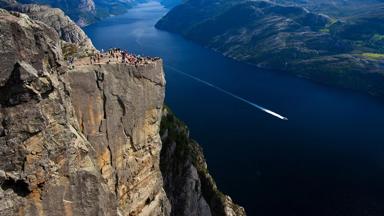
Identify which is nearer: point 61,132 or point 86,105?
point 61,132

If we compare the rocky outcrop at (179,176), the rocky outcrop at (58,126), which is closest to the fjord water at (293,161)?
the rocky outcrop at (179,176)

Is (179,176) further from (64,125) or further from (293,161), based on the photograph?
(293,161)

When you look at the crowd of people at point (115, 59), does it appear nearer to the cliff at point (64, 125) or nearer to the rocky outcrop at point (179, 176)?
the cliff at point (64, 125)

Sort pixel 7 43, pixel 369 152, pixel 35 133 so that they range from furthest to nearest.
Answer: pixel 369 152 → pixel 35 133 → pixel 7 43

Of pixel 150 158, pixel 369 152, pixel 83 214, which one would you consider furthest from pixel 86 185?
pixel 369 152

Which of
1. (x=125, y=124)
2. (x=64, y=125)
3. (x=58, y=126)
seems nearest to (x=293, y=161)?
(x=125, y=124)

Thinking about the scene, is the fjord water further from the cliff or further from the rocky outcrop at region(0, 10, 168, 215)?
the rocky outcrop at region(0, 10, 168, 215)

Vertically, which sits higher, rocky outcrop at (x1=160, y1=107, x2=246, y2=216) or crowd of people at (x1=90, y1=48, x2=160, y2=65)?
crowd of people at (x1=90, y1=48, x2=160, y2=65)

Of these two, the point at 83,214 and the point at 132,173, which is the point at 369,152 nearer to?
the point at 132,173

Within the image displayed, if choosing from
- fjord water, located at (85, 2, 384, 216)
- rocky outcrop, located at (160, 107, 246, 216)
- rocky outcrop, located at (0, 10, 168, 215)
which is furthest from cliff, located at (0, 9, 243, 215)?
fjord water, located at (85, 2, 384, 216)
